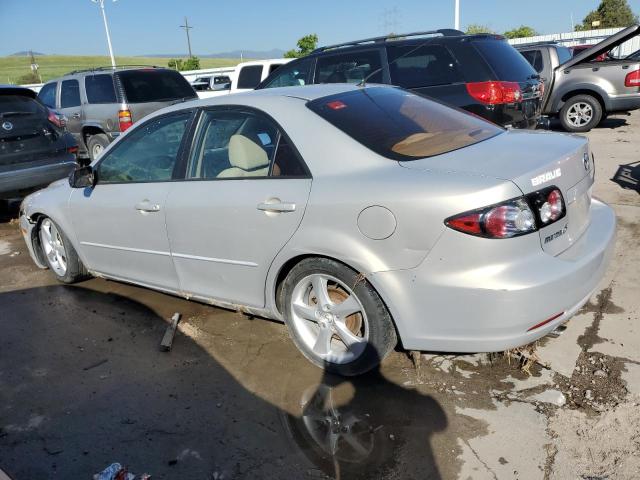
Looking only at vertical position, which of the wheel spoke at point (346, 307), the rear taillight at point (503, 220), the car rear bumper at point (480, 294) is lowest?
the wheel spoke at point (346, 307)

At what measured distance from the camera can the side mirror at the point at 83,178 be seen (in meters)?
4.16

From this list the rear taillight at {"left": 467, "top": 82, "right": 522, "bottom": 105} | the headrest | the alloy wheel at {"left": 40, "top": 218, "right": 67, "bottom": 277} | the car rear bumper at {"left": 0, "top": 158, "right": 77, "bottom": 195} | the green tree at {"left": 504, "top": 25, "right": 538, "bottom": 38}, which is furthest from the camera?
the green tree at {"left": 504, "top": 25, "right": 538, "bottom": 38}

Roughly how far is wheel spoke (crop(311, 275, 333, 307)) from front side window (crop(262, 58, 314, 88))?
5.50 metres

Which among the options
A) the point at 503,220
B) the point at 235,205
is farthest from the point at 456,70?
the point at 503,220

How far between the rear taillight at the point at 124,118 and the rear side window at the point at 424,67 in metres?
5.04

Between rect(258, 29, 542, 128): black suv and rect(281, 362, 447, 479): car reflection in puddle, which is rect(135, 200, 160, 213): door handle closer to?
rect(281, 362, 447, 479): car reflection in puddle

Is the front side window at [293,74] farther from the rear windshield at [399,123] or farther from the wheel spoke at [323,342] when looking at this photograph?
the wheel spoke at [323,342]

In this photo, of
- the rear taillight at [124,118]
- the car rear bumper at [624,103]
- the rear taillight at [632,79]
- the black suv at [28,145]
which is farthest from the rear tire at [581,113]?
the black suv at [28,145]

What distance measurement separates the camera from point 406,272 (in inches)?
103

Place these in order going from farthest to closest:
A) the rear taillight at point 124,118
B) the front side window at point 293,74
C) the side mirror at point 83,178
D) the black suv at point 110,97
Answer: the black suv at point 110,97 → the rear taillight at point 124,118 → the front side window at point 293,74 → the side mirror at point 83,178

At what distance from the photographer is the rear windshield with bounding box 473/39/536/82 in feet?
22.0

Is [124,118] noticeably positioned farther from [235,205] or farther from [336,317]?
[336,317]

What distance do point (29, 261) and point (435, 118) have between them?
456 centimetres

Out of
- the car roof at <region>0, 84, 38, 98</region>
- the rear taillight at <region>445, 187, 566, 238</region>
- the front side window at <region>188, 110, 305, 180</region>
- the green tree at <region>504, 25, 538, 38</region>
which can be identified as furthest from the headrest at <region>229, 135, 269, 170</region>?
the green tree at <region>504, 25, 538, 38</region>
